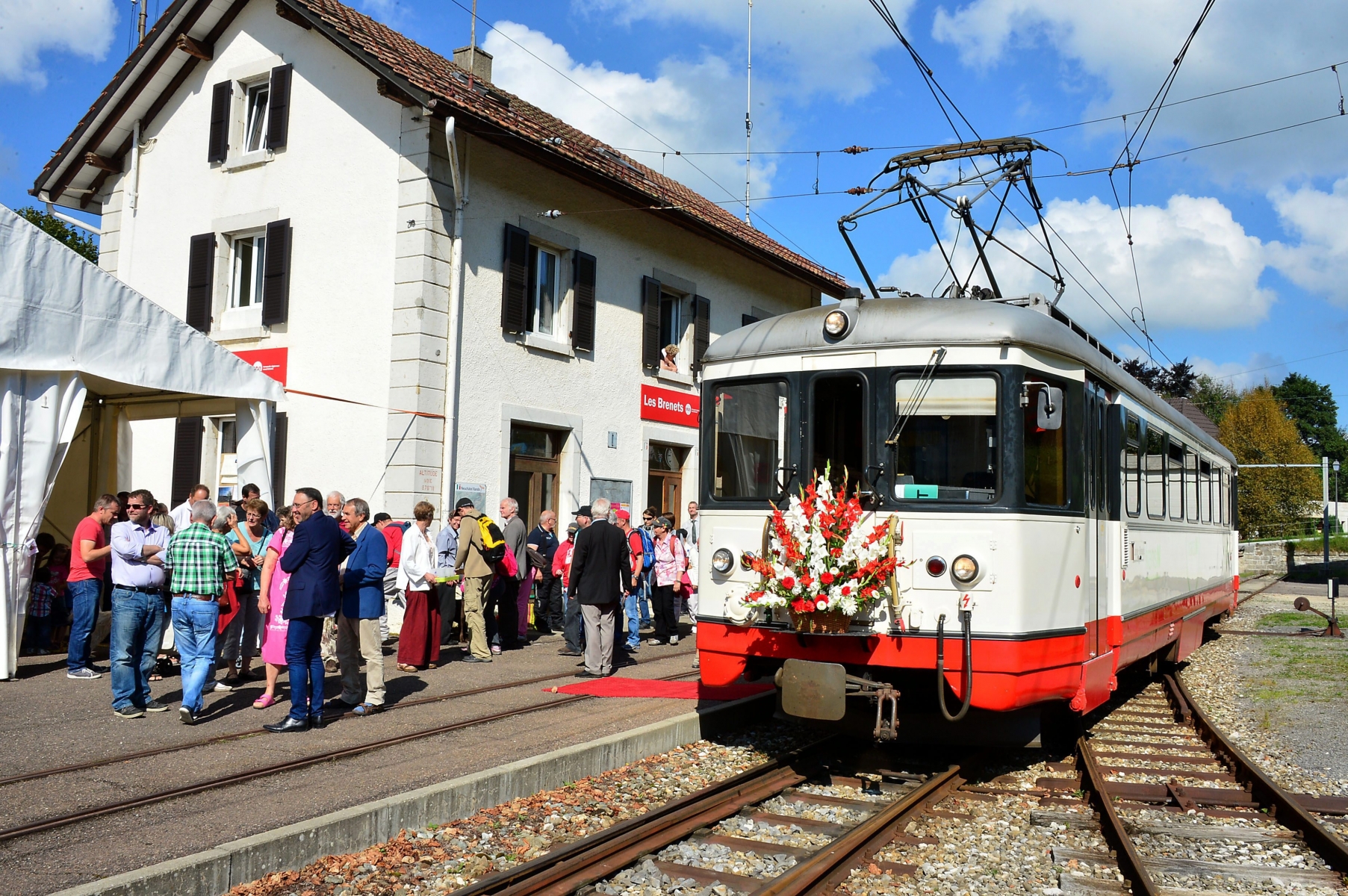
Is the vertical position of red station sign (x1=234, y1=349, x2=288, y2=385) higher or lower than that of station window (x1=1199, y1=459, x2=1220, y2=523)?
higher

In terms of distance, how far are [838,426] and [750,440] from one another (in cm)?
66

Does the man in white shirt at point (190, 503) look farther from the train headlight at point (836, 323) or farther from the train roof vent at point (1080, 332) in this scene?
the train roof vent at point (1080, 332)

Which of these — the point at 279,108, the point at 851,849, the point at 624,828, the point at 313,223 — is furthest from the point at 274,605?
the point at 279,108

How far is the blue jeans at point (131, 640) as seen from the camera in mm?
8273

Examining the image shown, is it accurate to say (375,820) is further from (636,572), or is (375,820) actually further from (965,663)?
(636,572)

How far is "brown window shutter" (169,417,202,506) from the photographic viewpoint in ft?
50.3

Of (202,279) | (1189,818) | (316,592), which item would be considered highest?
(202,279)

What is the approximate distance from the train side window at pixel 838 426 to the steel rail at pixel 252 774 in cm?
334

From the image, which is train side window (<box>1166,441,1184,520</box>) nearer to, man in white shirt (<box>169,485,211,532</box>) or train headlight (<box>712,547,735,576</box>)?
train headlight (<box>712,547,735,576</box>)

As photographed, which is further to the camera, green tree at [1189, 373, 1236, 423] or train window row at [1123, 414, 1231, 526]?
green tree at [1189, 373, 1236, 423]

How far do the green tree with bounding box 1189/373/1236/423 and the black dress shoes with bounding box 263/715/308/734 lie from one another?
291 feet

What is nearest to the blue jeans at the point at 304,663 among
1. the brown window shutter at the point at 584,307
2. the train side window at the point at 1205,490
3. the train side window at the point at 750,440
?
the train side window at the point at 750,440

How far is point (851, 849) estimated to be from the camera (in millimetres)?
5625

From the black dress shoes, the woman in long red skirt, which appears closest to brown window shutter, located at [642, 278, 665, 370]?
the woman in long red skirt
